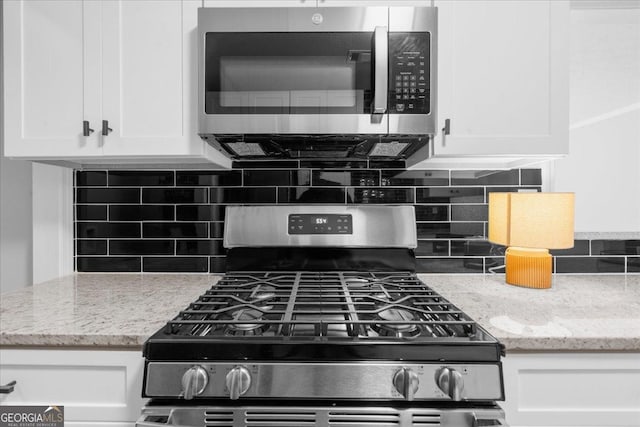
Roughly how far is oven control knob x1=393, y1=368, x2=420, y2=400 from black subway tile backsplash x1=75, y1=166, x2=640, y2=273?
88cm

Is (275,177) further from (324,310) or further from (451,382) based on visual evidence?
(451,382)

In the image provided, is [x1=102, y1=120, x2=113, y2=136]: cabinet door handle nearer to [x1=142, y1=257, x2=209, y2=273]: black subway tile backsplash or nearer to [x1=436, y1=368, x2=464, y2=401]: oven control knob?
[x1=142, y1=257, x2=209, y2=273]: black subway tile backsplash

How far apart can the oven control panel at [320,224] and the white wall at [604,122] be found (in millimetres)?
926

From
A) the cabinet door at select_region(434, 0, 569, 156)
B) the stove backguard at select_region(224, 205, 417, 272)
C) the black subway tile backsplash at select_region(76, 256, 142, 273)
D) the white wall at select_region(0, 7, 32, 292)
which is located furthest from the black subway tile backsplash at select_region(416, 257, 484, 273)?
the white wall at select_region(0, 7, 32, 292)

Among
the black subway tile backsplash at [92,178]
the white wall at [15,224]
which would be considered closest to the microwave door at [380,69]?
the black subway tile backsplash at [92,178]

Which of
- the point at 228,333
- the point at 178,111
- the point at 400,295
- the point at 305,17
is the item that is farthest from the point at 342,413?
the point at 305,17

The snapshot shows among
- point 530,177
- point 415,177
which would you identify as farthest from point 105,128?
point 530,177

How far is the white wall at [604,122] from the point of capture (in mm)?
1604

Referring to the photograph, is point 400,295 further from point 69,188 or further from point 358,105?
point 69,188

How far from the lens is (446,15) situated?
1.29 meters

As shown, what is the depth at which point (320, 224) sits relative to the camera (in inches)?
62.3

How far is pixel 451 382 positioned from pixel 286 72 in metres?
1.04

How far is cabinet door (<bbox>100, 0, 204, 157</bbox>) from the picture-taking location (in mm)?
1317

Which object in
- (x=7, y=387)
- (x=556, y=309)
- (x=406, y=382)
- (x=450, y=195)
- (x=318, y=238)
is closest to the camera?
(x=406, y=382)
